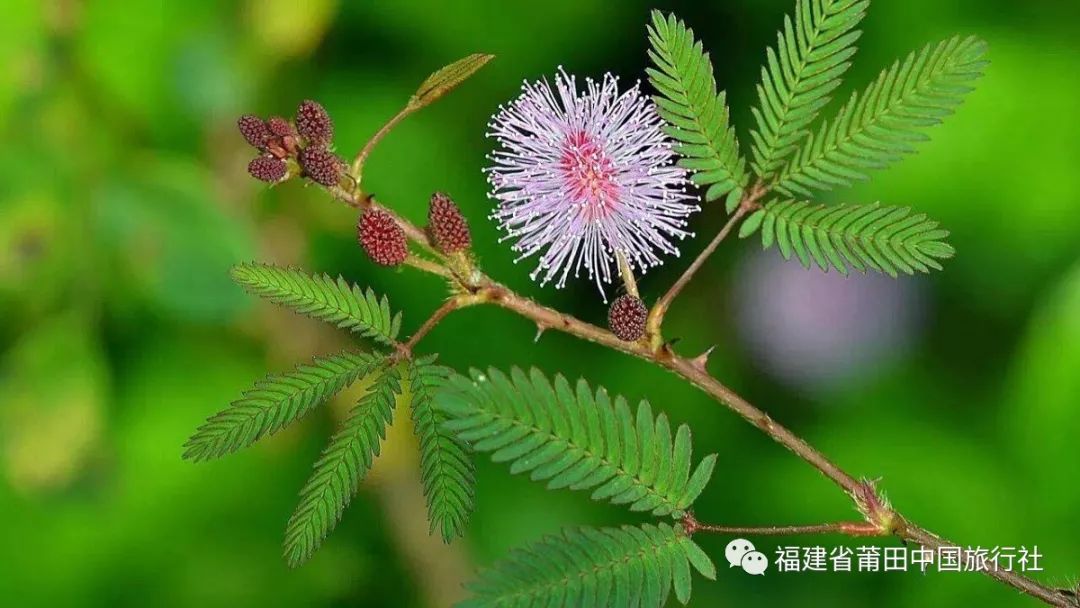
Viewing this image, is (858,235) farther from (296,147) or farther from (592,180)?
(296,147)

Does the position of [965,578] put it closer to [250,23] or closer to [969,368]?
[969,368]

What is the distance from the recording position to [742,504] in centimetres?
141

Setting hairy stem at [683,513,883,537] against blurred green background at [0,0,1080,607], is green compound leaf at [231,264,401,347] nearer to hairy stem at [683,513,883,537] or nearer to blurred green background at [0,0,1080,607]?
hairy stem at [683,513,883,537]

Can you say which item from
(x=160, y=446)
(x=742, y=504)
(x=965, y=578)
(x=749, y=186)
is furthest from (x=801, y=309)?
(x=160, y=446)

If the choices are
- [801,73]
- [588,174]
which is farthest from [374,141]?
[801,73]

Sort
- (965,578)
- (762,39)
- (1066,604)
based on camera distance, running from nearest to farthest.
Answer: (1066,604) → (965,578) → (762,39)

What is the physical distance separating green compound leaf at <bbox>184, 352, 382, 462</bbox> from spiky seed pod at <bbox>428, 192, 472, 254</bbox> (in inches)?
3.6

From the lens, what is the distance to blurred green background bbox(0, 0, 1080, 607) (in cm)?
137

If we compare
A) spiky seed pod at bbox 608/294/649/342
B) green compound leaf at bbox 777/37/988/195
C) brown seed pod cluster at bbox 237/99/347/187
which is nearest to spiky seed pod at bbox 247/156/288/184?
brown seed pod cluster at bbox 237/99/347/187

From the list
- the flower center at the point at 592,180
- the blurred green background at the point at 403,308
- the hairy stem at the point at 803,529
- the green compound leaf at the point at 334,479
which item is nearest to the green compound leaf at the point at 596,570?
the hairy stem at the point at 803,529

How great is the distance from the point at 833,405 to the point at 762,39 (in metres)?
0.51

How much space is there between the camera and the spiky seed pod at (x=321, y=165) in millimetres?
655

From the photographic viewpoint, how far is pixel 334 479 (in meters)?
0.66

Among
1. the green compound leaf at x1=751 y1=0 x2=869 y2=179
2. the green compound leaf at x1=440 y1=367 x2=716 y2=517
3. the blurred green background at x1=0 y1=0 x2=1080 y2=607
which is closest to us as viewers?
the green compound leaf at x1=440 y1=367 x2=716 y2=517
